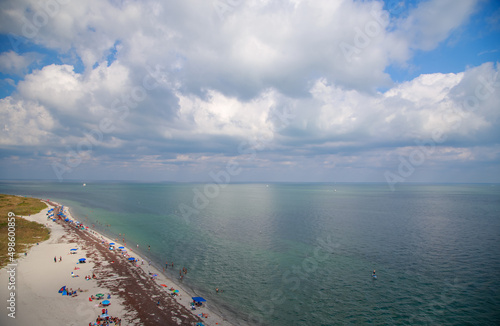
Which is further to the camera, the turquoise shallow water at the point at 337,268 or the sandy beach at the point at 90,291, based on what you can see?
the turquoise shallow water at the point at 337,268

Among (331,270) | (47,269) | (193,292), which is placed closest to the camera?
(193,292)

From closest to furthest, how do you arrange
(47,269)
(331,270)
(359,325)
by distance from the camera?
(359,325), (47,269), (331,270)

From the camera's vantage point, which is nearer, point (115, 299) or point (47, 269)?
point (115, 299)

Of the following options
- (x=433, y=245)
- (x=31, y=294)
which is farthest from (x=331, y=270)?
(x=31, y=294)

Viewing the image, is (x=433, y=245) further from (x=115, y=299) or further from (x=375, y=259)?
(x=115, y=299)

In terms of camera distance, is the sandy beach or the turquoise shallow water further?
the turquoise shallow water

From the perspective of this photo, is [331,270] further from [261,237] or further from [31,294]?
[31,294]

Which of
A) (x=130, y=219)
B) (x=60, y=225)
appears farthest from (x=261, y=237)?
(x=60, y=225)
